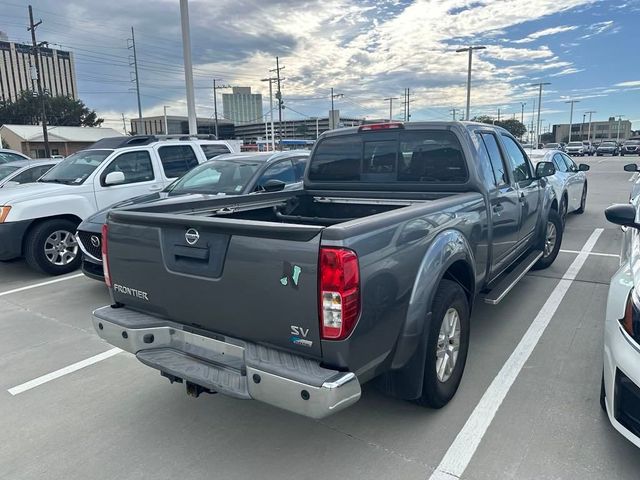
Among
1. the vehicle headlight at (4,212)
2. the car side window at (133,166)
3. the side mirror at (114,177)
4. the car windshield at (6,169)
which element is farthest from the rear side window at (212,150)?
the car windshield at (6,169)

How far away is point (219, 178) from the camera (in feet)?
23.2

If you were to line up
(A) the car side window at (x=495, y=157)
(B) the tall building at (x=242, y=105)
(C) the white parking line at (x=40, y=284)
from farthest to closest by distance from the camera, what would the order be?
1. (B) the tall building at (x=242, y=105)
2. (C) the white parking line at (x=40, y=284)
3. (A) the car side window at (x=495, y=157)

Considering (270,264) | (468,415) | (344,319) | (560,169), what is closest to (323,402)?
(344,319)

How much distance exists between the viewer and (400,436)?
2.97 meters

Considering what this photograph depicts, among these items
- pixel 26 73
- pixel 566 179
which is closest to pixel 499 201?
pixel 566 179

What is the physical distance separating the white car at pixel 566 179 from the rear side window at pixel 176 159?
22.3ft

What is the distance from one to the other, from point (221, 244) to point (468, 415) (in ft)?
6.60

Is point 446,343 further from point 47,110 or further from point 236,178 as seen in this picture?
point 47,110

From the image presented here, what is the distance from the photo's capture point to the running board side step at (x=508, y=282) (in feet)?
13.5

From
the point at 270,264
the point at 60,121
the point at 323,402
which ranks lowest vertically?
the point at 323,402

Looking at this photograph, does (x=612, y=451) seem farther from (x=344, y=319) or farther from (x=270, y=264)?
(x=270, y=264)

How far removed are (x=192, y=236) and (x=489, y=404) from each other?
2.32 meters

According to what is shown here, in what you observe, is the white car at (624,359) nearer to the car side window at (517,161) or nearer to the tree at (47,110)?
the car side window at (517,161)

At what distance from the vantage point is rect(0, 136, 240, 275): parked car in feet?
22.3
